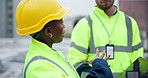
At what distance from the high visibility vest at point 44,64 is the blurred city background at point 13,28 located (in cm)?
333

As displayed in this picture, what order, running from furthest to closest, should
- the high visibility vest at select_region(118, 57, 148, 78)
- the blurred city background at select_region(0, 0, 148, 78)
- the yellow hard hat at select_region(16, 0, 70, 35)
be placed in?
1. the blurred city background at select_region(0, 0, 148, 78)
2. the high visibility vest at select_region(118, 57, 148, 78)
3. the yellow hard hat at select_region(16, 0, 70, 35)

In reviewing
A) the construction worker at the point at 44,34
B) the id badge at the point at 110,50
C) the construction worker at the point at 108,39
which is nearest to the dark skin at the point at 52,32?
the construction worker at the point at 44,34

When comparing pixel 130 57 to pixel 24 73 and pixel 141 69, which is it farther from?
pixel 24 73

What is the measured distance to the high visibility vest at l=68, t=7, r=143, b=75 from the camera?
3117 millimetres

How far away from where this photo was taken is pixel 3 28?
14.3 metres

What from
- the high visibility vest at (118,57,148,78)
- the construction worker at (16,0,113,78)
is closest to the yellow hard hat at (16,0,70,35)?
the construction worker at (16,0,113,78)

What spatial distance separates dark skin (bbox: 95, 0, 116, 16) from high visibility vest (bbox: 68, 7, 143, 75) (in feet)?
0.15

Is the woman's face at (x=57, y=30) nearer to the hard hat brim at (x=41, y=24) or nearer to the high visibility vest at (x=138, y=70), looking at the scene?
the hard hat brim at (x=41, y=24)

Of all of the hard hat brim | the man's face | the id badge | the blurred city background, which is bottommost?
the blurred city background

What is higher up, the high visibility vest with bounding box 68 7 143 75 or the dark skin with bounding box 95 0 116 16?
the dark skin with bounding box 95 0 116 16

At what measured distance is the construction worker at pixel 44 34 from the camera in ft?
6.42

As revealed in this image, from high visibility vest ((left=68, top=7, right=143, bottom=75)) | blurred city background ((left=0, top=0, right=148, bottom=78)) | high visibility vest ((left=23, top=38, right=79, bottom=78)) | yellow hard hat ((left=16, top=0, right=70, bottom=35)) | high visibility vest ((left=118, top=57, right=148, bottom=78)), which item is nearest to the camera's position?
high visibility vest ((left=23, top=38, right=79, bottom=78))

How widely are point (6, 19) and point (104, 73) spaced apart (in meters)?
12.5

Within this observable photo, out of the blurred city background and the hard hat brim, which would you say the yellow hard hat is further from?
the blurred city background
